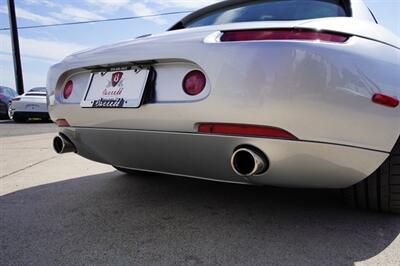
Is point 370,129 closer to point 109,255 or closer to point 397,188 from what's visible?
point 397,188

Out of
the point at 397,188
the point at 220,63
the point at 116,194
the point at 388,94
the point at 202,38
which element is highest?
the point at 202,38

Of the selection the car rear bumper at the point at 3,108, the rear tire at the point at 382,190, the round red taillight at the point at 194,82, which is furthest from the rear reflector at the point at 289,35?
the car rear bumper at the point at 3,108

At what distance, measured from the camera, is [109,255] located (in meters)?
1.60

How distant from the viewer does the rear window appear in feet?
6.02

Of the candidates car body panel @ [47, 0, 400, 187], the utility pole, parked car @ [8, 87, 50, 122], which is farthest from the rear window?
the utility pole

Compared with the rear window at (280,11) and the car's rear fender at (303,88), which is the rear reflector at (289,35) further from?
the rear window at (280,11)

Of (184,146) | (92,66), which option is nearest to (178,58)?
(184,146)

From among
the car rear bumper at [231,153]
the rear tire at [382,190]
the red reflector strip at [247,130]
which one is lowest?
the rear tire at [382,190]

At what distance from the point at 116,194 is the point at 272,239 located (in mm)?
1256

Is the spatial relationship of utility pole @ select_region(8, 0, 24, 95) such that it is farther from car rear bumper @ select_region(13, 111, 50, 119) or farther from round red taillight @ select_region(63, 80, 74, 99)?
round red taillight @ select_region(63, 80, 74, 99)

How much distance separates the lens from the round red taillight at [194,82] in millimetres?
1623

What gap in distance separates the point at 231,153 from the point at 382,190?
87 centimetres

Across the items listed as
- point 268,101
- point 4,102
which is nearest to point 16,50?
point 4,102

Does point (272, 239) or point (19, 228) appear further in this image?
point (19, 228)
